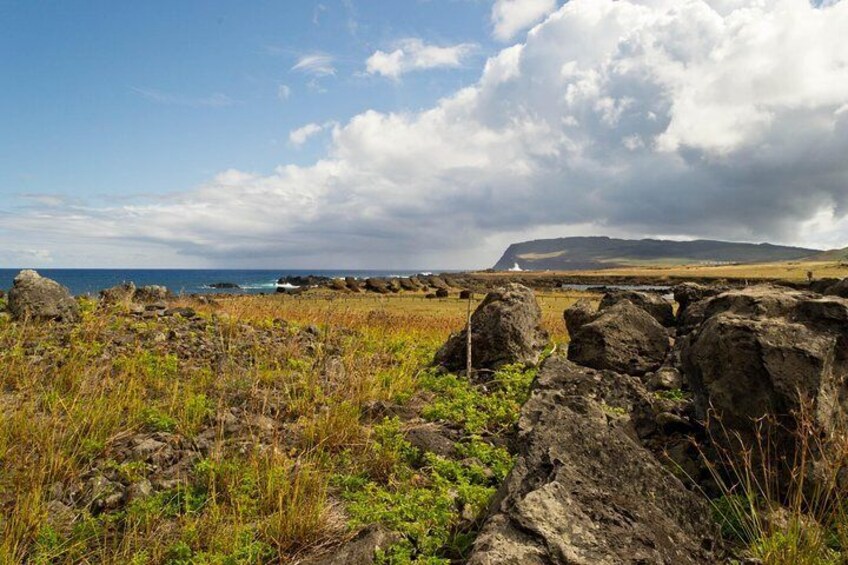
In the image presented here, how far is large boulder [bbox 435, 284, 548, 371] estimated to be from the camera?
1216 cm

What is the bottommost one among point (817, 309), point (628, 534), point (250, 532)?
point (250, 532)

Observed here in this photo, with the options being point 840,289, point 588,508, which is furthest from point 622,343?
point 588,508

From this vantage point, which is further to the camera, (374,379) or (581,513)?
(374,379)

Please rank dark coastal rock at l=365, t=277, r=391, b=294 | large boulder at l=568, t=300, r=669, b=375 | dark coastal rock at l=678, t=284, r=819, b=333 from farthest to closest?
dark coastal rock at l=365, t=277, r=391, b=294 → large boulder at l=568, t=300, r=669, b=375 → dark coastal rock at l=678, t=284, r=819, b=333

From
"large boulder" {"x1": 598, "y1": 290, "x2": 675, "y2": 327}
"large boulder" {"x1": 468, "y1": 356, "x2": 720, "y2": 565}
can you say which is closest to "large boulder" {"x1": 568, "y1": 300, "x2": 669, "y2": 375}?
"large boulder" {"x1": 598, "y1": 290, "x2": 675, "y2": 327}

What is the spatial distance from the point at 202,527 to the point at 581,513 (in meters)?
3.28

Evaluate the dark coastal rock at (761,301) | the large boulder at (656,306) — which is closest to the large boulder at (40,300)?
the large boulder at (656,306)

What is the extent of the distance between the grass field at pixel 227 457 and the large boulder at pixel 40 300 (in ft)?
9.24

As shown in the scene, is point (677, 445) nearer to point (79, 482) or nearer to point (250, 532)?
point (250, 532)

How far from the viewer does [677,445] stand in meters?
6.67

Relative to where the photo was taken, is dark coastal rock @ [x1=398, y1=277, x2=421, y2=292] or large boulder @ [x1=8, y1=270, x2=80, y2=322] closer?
large boulder @ [x1=8, y1=270, x2=80, y2=322]

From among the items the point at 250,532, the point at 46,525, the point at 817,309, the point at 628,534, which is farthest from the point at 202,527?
the point at 817,309

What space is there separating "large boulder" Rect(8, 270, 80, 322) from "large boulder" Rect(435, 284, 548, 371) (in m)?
10.2

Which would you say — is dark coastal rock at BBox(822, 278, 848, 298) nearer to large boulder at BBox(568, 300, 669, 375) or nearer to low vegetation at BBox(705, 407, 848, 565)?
large boulder at BBox(568, 300, 669, 375)
